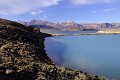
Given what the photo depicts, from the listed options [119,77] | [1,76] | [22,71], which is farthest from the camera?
[119,77]

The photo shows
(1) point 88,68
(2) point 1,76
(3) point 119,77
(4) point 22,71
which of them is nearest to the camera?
(2) point 1,76

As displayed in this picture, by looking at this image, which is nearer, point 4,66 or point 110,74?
point 4,66

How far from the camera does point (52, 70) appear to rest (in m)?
28.3

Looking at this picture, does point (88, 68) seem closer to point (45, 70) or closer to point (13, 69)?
point (45, 70)

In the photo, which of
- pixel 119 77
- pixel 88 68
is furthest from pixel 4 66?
pixel 88 68

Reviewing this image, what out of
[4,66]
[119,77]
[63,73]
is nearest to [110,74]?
[119,77]

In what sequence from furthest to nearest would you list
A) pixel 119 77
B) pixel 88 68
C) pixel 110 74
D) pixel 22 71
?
pixel 88 68
pixel 110 74
pixel 119 77
pixel 22 71

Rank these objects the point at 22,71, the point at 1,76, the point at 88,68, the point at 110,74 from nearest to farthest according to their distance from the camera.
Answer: the point at 1,76 → the point at 22,71 → the point at 110,74 → the point at 88,68

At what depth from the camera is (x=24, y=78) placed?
25.6 metres

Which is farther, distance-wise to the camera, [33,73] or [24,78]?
[33,73]

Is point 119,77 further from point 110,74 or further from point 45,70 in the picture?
point 45,70

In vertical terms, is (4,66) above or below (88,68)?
above

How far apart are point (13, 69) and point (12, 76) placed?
6.43ft

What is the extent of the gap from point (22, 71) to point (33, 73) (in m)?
1.36
